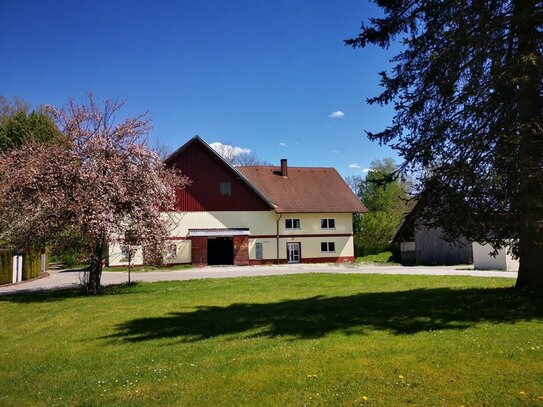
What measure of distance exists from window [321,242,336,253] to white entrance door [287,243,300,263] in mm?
2432

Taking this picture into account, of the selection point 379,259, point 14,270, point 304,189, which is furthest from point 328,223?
point 14,270

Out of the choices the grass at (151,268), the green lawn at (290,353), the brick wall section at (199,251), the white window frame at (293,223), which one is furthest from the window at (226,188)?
the green lawn at (290,353)

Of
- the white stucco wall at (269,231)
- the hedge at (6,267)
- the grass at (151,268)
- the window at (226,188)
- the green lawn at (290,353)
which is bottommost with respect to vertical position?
the green lawn at (290,353)

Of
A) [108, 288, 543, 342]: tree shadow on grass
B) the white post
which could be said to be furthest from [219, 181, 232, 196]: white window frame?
[108, 288, 543, 342]: tree shadow on grass

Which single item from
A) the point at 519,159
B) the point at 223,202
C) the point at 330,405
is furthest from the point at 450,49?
the point at 223,202

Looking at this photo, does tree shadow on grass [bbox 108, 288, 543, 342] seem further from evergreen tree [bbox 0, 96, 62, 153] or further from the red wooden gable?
evergreen tree [bbox 0, 96, 62, 153]

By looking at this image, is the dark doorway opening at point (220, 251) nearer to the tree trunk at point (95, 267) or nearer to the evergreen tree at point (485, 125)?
the tree trunk at point (95, 267)

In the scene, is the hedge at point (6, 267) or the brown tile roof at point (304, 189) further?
the brown tile roof at point (304, 189)

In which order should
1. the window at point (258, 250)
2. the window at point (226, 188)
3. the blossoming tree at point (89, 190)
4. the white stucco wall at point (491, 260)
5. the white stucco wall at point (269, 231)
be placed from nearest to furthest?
the blossoming tree at point (89, 190) → the white stucco wall at point (491, 260) → the white stucco wall at point (269, 231) → the window at point (226, 188) → the window at point (258, 250)

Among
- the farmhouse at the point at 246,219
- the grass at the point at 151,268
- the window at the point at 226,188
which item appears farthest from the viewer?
the window at the point at 226,188

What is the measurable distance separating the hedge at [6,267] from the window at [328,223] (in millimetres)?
26354

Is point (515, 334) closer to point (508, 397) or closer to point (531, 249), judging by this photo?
point (508, 397)

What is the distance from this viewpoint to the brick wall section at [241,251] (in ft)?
131

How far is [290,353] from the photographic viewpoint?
744 cm
